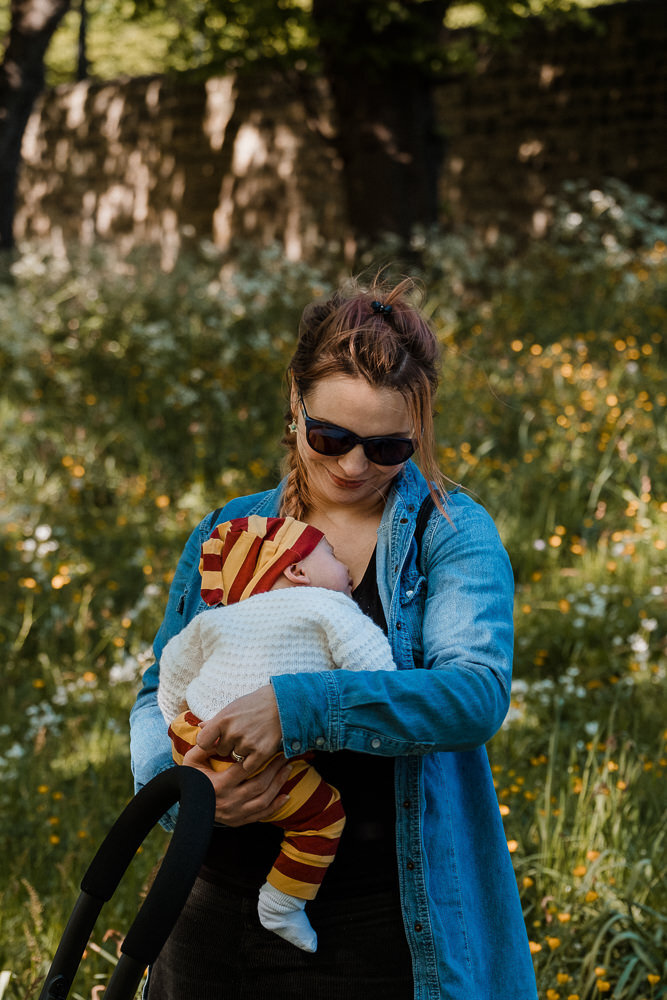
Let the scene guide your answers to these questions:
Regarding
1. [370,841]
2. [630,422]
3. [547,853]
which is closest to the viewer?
[370,841]

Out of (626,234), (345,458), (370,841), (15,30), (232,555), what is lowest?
(370,841)

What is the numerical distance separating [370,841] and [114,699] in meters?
2.72

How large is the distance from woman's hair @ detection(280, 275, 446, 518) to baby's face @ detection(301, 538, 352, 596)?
0.16 metres

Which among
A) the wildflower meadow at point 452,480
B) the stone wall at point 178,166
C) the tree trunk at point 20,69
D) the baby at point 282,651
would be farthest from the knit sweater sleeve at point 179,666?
the stone wall at point 178,166

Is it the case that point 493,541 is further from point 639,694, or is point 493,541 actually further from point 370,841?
point 639,694

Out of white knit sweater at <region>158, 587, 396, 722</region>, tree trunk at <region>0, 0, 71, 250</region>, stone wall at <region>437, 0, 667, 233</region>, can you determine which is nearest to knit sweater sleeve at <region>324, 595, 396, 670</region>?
white knit sweater at <region>158, 587, 396, 722</region>

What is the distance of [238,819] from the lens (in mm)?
1538

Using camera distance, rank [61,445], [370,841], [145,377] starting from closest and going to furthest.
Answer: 1. [370,841]
2. [61,445]
3. [145,377]

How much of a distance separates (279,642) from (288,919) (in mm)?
413

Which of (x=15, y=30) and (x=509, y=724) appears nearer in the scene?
(x=509, y=724)

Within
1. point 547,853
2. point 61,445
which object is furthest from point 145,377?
point 547,853

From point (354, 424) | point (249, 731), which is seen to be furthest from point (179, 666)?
point (354, 424)

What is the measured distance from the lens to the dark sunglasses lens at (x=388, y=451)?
173 cm

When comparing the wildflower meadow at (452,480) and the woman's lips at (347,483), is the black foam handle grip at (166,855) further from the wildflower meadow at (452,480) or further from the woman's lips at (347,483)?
the wildflower meadow at (452,480)
